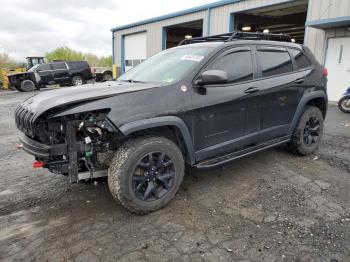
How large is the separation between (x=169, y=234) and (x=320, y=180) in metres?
2.41

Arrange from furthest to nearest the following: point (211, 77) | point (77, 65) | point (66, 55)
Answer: point (66, 55)
point (77, 65)
point (211, 77)

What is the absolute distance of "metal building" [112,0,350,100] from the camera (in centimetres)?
1026

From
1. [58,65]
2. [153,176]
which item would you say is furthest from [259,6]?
[58,65]

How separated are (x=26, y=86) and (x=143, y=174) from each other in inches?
729

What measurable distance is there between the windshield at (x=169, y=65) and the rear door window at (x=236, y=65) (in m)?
0.21

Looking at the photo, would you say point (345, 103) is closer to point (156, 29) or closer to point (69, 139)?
point (69, 139)

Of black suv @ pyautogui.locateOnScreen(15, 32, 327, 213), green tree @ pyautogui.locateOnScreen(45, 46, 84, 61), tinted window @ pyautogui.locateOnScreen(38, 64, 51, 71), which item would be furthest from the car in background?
green tree @ pyautogui.locateOnScreen(45, 46, 84, 61)

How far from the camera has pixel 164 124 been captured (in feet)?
9.61

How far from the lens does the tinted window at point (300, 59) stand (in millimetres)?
4445

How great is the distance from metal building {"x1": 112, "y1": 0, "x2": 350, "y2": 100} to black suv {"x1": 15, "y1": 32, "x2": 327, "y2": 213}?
542 cm

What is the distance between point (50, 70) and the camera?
18.9 metres

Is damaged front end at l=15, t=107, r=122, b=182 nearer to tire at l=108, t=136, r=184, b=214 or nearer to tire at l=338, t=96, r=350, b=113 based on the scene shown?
tire at l=108, t=136, r=184, b=214

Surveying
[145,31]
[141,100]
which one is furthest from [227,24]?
[141,100]

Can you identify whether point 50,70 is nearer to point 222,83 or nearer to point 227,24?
point 227,24
